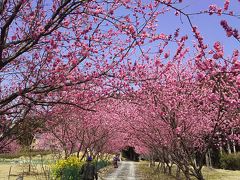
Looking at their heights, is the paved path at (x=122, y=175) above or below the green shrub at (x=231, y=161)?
below

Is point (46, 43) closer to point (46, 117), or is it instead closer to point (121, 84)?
point (121, 84)

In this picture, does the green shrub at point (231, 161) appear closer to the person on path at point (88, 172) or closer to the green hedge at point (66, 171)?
the green hedge at point (66, 171)

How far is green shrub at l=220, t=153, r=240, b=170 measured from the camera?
118 ft

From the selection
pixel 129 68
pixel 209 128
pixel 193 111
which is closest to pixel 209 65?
pixel 129 68

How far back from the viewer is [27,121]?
888 centimetres

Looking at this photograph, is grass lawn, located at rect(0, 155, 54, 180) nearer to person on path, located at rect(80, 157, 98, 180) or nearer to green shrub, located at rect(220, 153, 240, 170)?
person on path, located at rect(80, 157, 98, 180)

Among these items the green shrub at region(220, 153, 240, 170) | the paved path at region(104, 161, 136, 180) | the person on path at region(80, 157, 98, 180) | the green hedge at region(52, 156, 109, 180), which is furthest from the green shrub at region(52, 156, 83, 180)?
the green shrub at region(220, 153, 240, 170)

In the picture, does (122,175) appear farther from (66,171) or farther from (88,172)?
(88,172)

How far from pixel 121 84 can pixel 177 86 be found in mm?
5307

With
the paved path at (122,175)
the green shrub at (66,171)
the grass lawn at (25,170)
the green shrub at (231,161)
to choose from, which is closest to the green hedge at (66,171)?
the green shrub at (66,171)

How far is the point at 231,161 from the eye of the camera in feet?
122

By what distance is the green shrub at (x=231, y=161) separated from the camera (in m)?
36.1

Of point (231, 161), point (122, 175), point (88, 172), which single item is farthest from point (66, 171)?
point (231, 161)

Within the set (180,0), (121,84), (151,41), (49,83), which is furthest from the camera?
(121,84)
